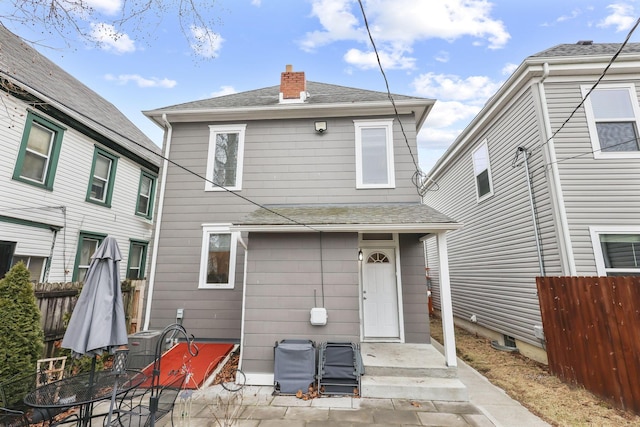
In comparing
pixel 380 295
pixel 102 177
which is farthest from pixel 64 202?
pixel 380 295

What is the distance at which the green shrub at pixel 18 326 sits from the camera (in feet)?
13.2

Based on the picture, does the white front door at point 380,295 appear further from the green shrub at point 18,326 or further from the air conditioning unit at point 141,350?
the green shrub at point 18,326

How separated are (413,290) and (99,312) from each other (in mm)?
5811

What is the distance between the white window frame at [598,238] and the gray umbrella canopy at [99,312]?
823 cm

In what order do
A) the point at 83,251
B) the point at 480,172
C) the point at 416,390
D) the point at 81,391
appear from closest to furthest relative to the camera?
the point at 81,391
the point at 416,390
the point at 83,251
the point at 480,172

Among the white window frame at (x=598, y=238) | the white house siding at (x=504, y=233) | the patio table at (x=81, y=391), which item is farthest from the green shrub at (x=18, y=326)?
the white window frame at (x=598, y=238)

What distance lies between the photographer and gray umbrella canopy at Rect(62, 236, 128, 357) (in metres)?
2.98

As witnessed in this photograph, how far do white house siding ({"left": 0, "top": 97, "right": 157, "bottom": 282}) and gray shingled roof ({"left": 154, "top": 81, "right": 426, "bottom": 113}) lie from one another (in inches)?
108

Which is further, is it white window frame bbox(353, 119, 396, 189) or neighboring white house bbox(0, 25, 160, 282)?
white window frame bbox(353, 119, 396, 189)

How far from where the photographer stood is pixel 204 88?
19.9 feet

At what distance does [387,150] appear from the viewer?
7230 mm

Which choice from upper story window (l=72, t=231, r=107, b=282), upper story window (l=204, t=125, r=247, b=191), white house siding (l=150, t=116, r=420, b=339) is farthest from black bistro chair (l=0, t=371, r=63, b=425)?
upper story window (l=204, t=125, r=247, b=191)

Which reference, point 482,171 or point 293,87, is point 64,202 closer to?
point 293,87

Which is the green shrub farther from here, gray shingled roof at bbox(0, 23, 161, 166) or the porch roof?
the porch roof
